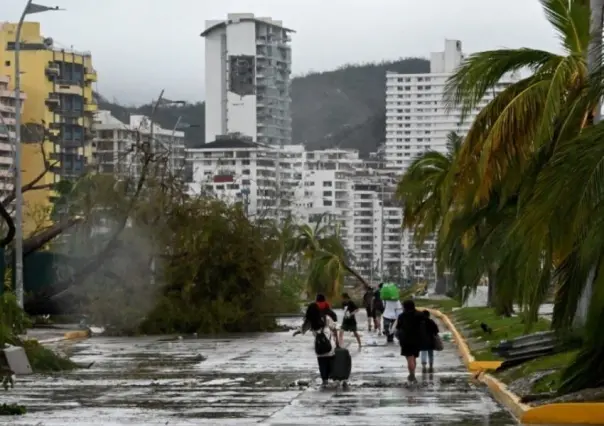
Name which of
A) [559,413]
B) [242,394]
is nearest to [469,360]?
[242,394]

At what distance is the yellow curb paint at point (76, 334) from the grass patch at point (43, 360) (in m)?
14.9

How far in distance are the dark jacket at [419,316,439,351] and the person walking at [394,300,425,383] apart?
0.24 m

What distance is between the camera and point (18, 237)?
44.0 metres

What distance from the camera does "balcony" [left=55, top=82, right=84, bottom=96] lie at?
143375mm

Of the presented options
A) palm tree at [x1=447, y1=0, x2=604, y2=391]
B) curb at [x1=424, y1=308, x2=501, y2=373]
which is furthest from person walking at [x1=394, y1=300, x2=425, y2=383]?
palm tree at [x1=447, y1=0, x2=604, y2=391]

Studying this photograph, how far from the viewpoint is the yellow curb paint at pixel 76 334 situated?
46.2 meters

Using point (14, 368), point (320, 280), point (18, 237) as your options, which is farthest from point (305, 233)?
point (14, 368)

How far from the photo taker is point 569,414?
58.1 feet

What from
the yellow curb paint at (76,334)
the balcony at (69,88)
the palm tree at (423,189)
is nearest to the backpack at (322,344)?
the yellow curb paint at (76,334)

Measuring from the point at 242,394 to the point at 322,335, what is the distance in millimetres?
2630

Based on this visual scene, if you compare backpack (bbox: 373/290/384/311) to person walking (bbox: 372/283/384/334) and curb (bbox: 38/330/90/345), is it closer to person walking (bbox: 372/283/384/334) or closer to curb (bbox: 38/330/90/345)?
person walking (bbox: 372/283/384/334)

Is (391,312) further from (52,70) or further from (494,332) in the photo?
(52,70)

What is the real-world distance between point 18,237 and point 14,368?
52.1 ft

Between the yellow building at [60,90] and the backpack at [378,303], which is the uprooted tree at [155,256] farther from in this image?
the yellow building at [60,90]
